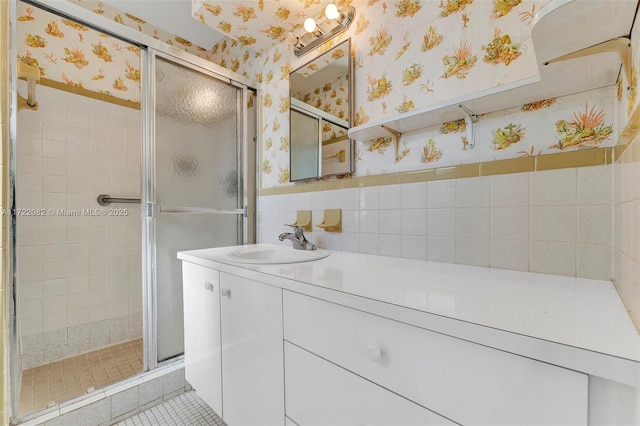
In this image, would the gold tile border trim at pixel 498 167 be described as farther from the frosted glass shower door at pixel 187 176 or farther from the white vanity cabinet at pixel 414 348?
the frosted glass shower door at pixel 187 176

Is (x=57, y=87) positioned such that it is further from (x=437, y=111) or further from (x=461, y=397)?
(x=461, y=397)

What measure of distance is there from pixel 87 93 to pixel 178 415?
2215 mm

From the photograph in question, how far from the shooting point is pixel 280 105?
181cm

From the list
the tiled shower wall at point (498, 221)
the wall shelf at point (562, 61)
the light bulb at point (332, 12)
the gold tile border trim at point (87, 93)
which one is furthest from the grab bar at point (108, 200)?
the wall shelf at point (562, 61)

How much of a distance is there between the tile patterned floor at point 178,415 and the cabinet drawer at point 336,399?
837mm

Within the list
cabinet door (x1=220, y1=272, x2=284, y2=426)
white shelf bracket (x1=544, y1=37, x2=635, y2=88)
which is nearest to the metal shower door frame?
cabinet door (x1=220, y1=272, x2=284, y2=426)

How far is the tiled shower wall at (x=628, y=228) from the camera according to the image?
0.48 meters

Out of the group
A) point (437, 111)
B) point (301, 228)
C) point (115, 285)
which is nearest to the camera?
point (437, 111)

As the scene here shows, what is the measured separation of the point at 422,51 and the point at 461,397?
1.21 m

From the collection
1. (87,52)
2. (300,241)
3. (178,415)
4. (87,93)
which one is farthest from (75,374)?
(87,52)

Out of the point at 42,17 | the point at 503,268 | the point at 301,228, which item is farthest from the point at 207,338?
the point at 42,17

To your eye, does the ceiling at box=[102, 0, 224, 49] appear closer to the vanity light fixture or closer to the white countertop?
the vanity light fixture

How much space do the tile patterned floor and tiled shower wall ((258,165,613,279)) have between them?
3.66 feet

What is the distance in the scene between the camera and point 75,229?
1926 mm
